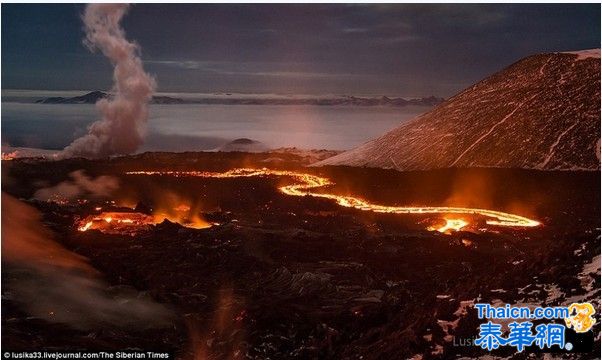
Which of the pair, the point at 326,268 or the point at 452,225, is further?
the point at 452,225

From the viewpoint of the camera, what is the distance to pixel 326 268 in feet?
109

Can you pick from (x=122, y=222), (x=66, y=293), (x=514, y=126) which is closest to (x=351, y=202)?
(x=122, y=222)

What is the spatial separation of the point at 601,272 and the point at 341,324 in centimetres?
985

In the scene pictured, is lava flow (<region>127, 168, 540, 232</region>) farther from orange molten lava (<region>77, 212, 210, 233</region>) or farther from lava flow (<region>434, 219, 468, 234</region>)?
orange molten lava (<region>77, 212, 210, 233</region>)

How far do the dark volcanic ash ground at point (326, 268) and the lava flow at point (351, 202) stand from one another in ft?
5.65

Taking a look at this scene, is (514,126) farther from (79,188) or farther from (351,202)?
(79,188)

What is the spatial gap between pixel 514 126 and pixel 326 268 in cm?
4651

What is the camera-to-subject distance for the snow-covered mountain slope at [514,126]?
216 feet

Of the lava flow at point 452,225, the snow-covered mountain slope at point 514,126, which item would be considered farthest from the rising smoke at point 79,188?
the lava flow at point 452,225

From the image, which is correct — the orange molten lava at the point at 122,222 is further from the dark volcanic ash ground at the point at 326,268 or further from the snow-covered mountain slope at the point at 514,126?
the snow-covered mountain slope at the point at 514,126

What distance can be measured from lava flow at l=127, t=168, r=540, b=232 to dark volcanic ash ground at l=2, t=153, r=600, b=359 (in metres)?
1.72

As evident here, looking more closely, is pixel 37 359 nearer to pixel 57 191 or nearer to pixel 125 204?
pixel 125 204

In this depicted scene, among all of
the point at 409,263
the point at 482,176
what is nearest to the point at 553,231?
the point at 409,263

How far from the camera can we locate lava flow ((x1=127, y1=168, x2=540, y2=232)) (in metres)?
47.1
